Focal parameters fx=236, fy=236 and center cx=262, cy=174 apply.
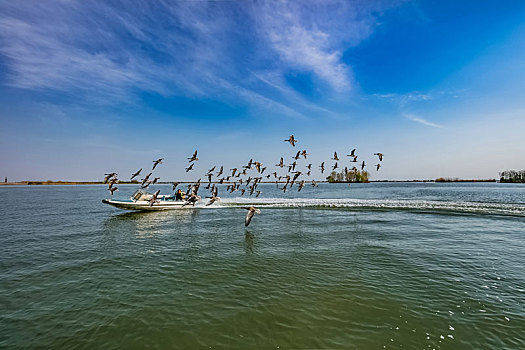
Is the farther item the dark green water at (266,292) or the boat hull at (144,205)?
the boat hull at (144,205)

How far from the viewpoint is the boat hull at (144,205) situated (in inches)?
1259

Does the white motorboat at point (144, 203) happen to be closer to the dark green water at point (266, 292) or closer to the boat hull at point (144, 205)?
the boat hull at point (144, 205)

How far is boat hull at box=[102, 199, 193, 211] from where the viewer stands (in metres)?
32.0

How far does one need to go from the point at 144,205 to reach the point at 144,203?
0.28 meters

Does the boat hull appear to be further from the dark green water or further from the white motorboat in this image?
the dark green water

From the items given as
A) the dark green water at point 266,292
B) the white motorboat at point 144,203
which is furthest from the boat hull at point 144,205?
the dark green water at point 266,292

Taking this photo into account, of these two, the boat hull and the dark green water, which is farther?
the boat hull

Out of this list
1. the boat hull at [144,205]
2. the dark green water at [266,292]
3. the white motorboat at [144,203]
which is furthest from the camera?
the white motorboat at [144,203]

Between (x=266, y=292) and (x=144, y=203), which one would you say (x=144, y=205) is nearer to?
(x=144, y=203)

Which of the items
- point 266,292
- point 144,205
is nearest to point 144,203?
point 144,205

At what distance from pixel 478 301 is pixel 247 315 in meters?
8.02

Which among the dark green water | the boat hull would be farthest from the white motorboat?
the dark green water

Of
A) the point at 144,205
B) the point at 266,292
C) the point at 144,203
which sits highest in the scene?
the point at 144,203

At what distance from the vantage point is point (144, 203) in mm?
33406
